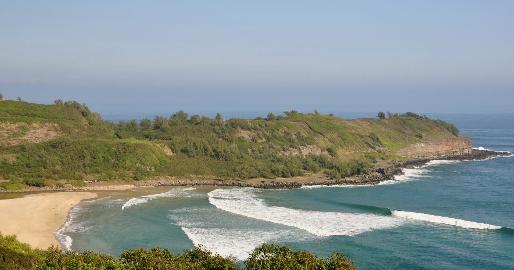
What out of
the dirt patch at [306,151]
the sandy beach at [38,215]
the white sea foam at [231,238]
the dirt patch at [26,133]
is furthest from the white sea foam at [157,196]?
the dirt patch at [306,151]

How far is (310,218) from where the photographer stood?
212 ft

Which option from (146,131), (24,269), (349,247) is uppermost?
(146,131)

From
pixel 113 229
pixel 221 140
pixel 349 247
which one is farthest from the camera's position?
pixel 221 140

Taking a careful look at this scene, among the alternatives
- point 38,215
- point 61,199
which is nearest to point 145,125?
point 61,199

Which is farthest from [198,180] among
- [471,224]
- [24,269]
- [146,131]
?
[24,269]

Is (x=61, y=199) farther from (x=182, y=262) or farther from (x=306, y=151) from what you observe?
(x=306, y=151)

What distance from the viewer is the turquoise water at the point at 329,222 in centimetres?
5031

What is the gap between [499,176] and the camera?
102000mm

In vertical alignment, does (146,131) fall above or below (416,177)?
above

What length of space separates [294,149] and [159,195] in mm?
43880

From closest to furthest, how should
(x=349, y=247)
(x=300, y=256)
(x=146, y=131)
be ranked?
(x=300, y=256), (x=349, y=247), (x=146, y=131)

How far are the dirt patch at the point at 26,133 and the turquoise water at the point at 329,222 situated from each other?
28.3m

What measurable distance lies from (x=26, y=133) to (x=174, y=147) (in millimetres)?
26925

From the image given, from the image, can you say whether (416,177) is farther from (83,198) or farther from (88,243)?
(88,243)
